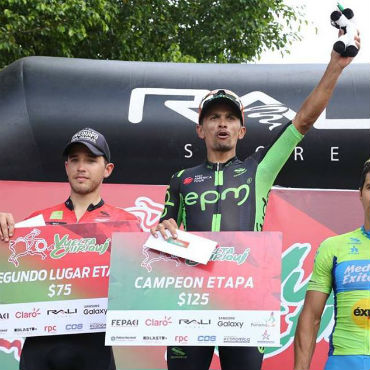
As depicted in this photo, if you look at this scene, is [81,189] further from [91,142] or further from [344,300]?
[344,300]

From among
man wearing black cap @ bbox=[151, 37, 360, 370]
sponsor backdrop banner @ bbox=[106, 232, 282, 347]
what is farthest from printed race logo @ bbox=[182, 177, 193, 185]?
sponsor backdrop banner @ bbox=[106, 232, 282, 347]

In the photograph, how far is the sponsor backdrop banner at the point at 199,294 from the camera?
2836 millimetres

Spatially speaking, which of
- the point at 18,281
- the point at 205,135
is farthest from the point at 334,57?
the point at 18,281

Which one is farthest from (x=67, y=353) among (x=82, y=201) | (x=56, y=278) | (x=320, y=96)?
(x=320, y=96)

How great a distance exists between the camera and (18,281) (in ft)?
10.2

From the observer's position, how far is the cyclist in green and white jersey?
8.79 ft

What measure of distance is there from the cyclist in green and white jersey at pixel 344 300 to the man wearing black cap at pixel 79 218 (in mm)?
902

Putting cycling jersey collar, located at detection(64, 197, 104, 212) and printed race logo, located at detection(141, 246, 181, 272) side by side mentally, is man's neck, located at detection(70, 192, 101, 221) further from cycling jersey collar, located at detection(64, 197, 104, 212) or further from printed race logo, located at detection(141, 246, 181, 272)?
printed race logo, located at detection(141, 246, 181, 272)

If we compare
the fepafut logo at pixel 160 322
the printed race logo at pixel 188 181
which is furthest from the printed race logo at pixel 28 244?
the printed race logo at pixel 188 181

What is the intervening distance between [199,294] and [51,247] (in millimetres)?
734

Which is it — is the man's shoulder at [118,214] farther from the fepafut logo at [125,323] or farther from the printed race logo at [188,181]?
the fepafut logo at [125,323]

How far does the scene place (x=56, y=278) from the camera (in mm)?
3113

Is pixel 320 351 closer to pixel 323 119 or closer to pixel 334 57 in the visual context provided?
pixel 323 119

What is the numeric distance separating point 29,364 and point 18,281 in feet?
1.22
